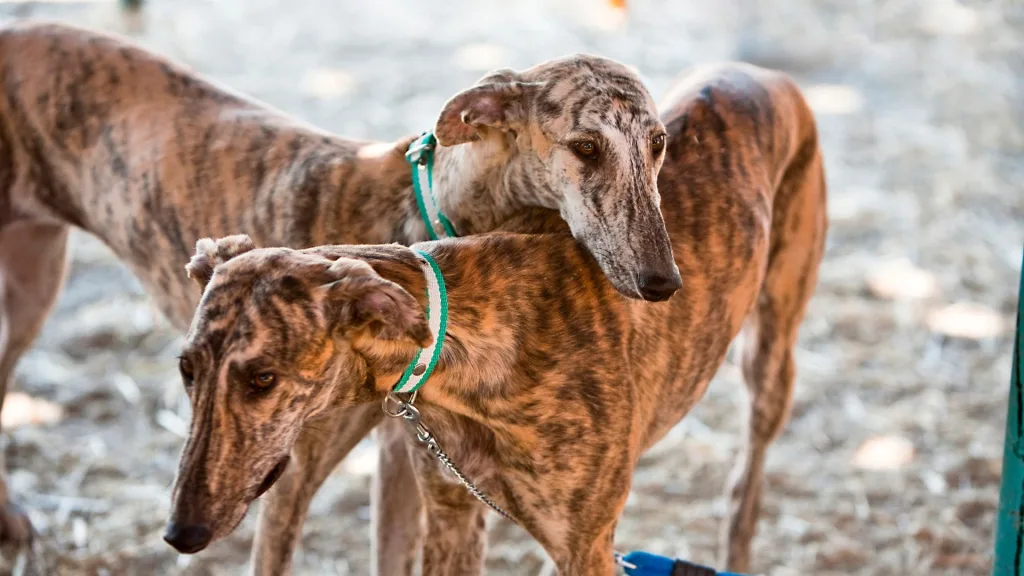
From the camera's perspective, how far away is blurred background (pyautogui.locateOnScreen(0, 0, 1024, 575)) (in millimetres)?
3254

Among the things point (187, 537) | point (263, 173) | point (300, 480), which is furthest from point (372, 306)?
point (263, 173)

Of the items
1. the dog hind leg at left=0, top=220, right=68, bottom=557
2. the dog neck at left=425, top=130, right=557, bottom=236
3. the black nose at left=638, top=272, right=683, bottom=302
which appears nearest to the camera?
the black nose at left=638, top=272, right=683, bottom=302

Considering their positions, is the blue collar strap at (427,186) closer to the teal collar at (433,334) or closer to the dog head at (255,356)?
the teal collar at (433,334)

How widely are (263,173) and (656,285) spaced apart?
1005 millimetres

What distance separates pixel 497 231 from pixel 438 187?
0.73 feet

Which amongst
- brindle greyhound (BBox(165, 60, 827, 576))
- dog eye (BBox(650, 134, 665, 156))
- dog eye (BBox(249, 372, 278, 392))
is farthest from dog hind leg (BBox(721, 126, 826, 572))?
dog eye (BBox(249, 372, 278, 392))

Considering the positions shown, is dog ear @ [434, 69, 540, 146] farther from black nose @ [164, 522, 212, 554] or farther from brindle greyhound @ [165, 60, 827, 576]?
black nose @ [164, 522, 212, 554]

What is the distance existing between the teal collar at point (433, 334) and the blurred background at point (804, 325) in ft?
4.35

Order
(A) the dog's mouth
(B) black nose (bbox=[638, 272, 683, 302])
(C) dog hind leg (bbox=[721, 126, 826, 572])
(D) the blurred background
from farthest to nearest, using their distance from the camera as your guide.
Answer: (D) the blurred background < (C) dog hind leg (bbox=[721, 126, 826, 572]) < (B) black nose (bbox=[638, 272, 683, 302]) < (A) the dog's mouth

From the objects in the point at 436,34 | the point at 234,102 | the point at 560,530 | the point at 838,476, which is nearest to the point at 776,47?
the point at 436,34

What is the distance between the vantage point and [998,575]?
7.80 ft

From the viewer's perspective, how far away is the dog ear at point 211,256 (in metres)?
1.80

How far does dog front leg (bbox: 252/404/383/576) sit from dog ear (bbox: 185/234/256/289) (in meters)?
0.59

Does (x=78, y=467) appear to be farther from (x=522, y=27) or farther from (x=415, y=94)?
(x=522, y=27)
